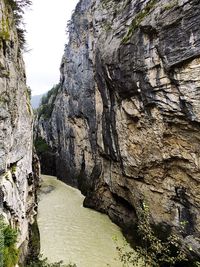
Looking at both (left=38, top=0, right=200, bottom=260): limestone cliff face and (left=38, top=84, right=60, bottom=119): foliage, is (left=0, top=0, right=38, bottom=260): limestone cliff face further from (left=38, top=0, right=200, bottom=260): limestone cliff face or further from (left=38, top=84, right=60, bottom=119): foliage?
(left=38, top=84, right=60, bottom=119): foliage

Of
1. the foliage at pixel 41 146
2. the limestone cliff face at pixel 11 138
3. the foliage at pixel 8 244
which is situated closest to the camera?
the foliage at pixel 8 244

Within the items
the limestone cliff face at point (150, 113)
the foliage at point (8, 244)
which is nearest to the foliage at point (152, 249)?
the limestone cliff face at point (150, 113)

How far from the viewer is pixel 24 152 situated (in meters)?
13.9

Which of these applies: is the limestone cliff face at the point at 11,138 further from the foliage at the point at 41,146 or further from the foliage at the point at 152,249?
the foliage at the point at 41,146

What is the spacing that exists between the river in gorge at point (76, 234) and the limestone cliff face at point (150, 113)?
1530mm

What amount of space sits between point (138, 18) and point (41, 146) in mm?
36360

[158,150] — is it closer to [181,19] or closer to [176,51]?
[176,51]

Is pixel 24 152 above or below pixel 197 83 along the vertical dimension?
below

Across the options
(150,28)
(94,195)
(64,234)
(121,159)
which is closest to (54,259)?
(64,234)

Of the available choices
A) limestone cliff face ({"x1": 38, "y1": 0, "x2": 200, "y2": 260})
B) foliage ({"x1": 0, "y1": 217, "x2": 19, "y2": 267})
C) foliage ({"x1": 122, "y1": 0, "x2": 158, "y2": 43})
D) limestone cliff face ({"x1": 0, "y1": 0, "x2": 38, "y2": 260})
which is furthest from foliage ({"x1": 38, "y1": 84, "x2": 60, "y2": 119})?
foliage ({"x1": 0, "y1": 217, "x2": 19, "y2": 267})

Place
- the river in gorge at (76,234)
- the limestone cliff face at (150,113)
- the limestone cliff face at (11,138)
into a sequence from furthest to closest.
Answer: the river in gorge at (76,234) < the limestone cliff face at (150,113) < the limestone cliff face at (11,138)

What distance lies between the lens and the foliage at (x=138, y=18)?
1504cm

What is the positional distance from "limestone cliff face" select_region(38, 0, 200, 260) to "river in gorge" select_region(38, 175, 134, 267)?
153 centimetres

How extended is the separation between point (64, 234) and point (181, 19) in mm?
14090
